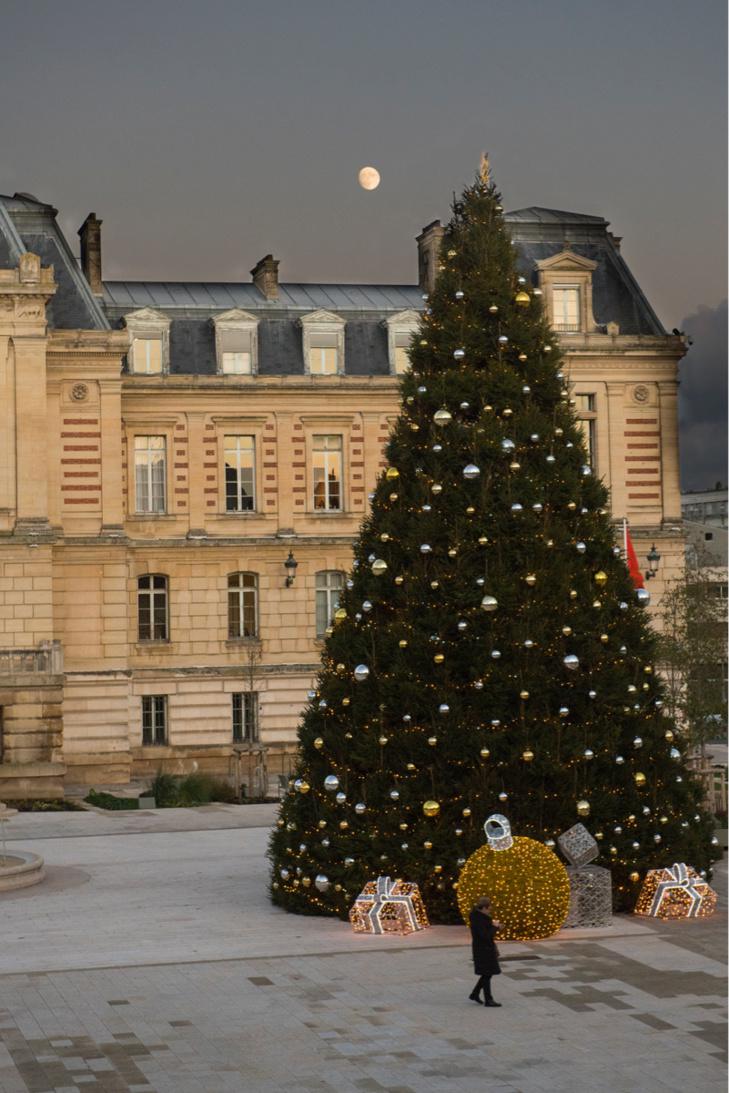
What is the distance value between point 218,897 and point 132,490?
75.9 feet

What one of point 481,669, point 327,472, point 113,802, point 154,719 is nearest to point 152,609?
point 154,719

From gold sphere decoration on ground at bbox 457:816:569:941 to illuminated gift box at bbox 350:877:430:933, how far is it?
92 cm

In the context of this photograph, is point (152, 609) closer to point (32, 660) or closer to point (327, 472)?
point (327, 472)

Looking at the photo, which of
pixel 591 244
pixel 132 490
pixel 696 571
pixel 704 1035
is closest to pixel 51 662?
pixel 132 490

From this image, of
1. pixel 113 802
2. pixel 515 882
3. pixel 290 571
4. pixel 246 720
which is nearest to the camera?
pixel 515 882

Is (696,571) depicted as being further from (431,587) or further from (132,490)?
(431,587)

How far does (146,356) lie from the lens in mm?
47500

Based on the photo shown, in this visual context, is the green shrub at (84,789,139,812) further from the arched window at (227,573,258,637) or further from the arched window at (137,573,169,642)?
the arched window at (227,573,258,637)

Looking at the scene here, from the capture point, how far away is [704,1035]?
54.7 ft

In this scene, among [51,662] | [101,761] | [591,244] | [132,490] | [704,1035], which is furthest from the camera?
[591,244]

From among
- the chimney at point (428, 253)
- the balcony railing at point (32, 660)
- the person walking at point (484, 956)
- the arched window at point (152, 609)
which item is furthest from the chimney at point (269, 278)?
the person walking at point (484, 956)

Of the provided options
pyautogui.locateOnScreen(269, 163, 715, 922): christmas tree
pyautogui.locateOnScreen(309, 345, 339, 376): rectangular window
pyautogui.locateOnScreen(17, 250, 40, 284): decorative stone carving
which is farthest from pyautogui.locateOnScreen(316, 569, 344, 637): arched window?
pyautogui.locateOnScreen(269, 163, 715, 922): christmas tree

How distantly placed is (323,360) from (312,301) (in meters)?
2.41

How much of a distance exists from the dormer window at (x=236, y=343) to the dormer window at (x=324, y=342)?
1456 mm
